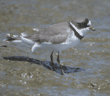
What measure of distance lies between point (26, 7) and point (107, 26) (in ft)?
14.4

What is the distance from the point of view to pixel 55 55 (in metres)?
7.61

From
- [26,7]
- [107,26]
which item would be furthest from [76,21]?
[26,7]

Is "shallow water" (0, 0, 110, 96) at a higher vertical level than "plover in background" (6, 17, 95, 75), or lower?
lower

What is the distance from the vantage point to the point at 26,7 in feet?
37.3

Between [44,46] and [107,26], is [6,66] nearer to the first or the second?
[44,46]

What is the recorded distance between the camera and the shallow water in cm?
541

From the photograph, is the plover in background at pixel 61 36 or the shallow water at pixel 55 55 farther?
the plover in background at pixel 61 36

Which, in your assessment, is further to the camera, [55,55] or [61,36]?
[55,55]

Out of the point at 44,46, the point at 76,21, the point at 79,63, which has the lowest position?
the point at 79,63

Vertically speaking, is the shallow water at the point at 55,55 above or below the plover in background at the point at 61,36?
below

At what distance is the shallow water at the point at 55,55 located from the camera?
17.8ft

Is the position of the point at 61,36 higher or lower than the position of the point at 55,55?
higher

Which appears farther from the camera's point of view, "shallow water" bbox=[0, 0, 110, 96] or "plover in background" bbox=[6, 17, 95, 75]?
"plover in background" bbox=[6, 17, 95, 75]

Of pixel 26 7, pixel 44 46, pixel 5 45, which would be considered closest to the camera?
pixel 44 46
